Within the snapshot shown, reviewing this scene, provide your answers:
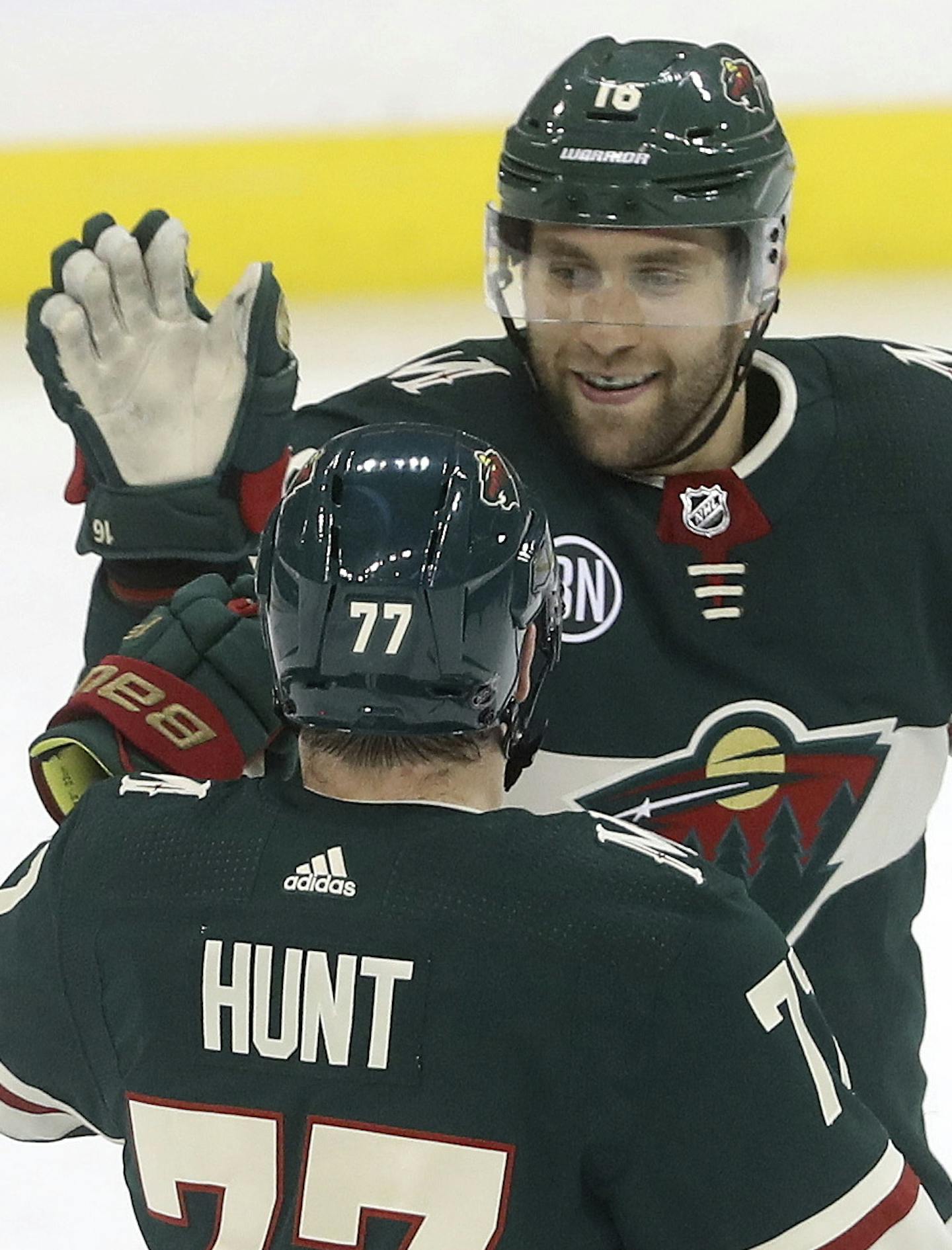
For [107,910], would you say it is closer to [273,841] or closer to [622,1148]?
[273,841]

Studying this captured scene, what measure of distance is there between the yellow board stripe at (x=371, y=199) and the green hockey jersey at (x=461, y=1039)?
4.09m

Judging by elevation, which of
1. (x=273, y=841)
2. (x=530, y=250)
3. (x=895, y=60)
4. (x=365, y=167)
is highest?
(x=530, y=250)

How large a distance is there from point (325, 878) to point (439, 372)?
2.28ft

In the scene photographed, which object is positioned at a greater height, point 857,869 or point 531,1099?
point 531,1099

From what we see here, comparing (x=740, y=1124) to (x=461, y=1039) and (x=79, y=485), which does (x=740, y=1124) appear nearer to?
(x=461, y=1039)

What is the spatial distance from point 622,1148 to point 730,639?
1.97ft

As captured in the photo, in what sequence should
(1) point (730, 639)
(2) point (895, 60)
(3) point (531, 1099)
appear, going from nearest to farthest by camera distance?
(3) point (531, 1099)
(1) point (730, 639)
(2) point (895, 60)

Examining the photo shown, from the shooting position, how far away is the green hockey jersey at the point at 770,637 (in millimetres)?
1676

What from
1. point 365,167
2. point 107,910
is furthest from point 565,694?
point 365,167

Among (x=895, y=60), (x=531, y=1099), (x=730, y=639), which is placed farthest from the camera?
(x=895, y=60)

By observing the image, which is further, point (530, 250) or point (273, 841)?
point (530, 250)

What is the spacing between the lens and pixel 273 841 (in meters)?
1.20

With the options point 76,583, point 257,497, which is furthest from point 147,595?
point 76,583

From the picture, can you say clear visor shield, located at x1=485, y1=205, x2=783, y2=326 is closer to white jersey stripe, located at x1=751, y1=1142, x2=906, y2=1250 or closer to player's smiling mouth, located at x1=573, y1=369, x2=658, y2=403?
player's smiling mouth, located at x1=573, y1=369, x2=658, y2=403
